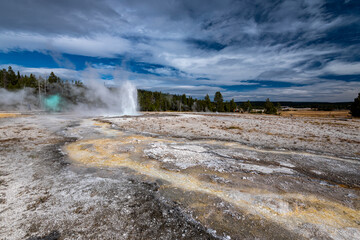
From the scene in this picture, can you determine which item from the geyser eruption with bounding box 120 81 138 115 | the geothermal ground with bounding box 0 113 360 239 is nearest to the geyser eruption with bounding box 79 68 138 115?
the geyser eruption with bounding box 120 81 138 115

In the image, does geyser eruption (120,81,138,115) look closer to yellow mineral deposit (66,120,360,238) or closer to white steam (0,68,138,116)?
white steam (0,68,138,116)

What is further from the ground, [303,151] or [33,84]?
[33,84]

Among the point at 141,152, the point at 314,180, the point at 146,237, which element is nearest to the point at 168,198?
the point at 146,237

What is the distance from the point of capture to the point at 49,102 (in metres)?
51.8

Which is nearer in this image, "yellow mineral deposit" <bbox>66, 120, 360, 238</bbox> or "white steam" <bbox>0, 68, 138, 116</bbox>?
"yellow mineral deposit" <bbox>66, 120, 360, 238</bbox>

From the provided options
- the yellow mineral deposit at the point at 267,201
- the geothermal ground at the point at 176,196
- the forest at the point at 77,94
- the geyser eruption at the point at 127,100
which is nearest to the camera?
the geothermal ground at the point at 176,196

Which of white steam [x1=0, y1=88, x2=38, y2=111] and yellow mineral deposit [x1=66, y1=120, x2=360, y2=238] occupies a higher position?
white steam [x1=0, y1=88, x2=38, y2=111]

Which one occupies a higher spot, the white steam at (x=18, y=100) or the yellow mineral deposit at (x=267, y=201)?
the white steam at (x=18, y=100)

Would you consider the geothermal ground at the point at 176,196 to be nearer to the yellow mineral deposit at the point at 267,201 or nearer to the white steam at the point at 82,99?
the yellow mineral deposit at the point at 267,201

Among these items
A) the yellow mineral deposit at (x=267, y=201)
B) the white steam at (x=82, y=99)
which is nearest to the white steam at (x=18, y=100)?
the white steam at (x=82, y=99)

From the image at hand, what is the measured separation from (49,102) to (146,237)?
64.2 meters

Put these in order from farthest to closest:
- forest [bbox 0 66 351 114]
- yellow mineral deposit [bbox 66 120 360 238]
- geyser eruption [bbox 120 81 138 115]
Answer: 1. forest [bbox 0 66 351 114]
2. geyser eruption [bbox 120 81 138 115]
3. yellow mineral deposit [bbox 66 120 360 238]

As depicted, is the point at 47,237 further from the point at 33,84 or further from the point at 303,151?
the point at 33,84

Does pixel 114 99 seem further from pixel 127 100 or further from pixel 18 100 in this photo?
pixel 18 100
